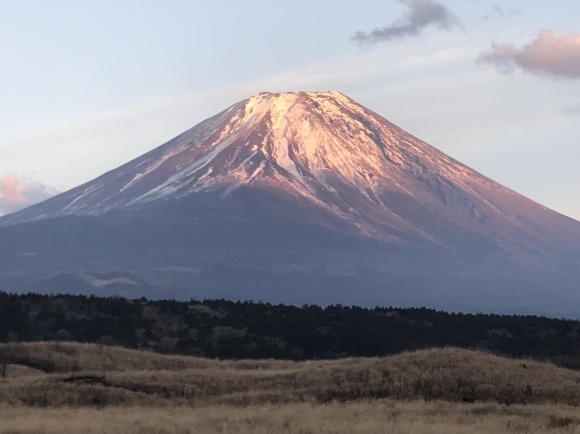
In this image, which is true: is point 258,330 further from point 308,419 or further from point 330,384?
point 308,419

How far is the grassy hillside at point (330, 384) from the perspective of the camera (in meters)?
29.7

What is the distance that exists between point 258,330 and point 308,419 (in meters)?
31.9

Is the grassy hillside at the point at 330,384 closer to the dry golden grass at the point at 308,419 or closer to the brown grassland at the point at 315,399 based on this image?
the brown grassland at the point at 315,399

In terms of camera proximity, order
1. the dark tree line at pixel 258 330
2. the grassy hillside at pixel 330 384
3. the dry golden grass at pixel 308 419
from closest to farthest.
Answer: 1. the dry golden grass at pixel 308 419
2. the grassy hillside at pixel 330 384
3. the dark tree line at pixel 258 330

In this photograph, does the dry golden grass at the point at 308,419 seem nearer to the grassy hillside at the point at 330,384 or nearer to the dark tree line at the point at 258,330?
the grassy hillside at the point at 330,384

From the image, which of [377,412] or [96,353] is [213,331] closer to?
[96,353]

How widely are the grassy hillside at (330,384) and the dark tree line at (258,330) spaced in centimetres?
1819

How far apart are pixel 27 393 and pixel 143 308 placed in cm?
3004

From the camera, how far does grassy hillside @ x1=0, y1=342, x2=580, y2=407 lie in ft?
97.5


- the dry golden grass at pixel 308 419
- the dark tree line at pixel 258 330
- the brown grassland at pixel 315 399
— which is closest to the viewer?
the dry golden grass at pixel 308 419

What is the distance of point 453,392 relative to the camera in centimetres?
3006

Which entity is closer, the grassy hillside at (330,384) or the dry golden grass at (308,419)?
the dry golden grass at (308,419)

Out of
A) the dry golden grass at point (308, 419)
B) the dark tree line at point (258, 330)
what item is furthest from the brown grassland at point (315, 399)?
the dark tree line at point (258, 330)

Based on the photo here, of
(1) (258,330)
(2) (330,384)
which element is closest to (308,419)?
(2) (330,384)
